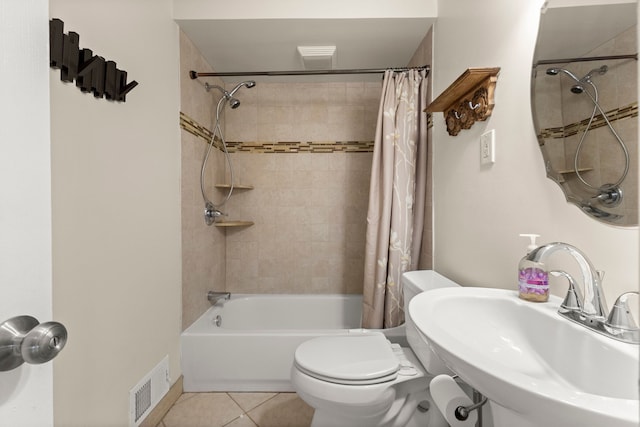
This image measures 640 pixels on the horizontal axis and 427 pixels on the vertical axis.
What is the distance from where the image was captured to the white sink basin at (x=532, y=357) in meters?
0.41

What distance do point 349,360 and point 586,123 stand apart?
1.07 metres

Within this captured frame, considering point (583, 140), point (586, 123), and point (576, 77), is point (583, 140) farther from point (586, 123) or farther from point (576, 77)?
point (576, 77)

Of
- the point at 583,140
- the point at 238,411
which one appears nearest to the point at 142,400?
the point at 238,411

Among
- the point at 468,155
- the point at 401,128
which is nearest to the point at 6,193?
the point at 468,155

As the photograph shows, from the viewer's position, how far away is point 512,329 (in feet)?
2.70

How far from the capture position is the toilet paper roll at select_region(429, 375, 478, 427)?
990 millimetres

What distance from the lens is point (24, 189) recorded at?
0.39 m

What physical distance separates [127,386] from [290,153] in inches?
69.3

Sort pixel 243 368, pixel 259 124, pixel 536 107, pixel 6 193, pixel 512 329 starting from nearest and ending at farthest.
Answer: pixel 6 193 → pixel 512 329 → pixel 536 107 → pixel 243 368 → pixel 259 124

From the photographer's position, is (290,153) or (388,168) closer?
(388,168)

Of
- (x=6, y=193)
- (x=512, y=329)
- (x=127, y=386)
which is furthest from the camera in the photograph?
(x=127, y=386)

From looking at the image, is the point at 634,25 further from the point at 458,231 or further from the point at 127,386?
the point at 127,386

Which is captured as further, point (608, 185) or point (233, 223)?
point (233, 223)

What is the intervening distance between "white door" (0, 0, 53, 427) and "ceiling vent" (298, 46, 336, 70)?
5.44 feet
